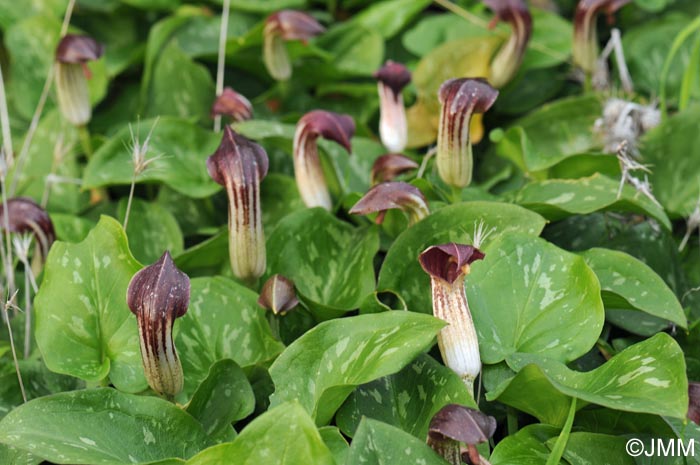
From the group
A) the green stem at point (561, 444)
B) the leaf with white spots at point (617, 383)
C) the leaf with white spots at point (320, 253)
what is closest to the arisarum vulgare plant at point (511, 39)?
the leaf with white spots at point (320, 253)

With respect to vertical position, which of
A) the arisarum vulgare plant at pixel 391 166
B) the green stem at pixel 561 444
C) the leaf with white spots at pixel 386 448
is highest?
the arisarum vulgare plant at pixel 391 166

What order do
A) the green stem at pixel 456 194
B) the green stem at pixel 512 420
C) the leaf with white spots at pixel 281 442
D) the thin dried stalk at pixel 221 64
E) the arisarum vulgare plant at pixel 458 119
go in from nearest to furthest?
the leaf with white spots at pixel 281 442
the green stem at pixel 512 420
the arisarum vulgare plant at pixel 458 119
the green stem at pixel 456 194
the thin dried stalk at pixel 221 64

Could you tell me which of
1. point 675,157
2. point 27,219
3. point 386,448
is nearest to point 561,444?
point 386,448

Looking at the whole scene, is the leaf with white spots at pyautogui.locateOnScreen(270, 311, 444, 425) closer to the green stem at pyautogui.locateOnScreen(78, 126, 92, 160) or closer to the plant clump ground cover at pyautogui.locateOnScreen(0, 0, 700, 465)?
the plant clump ground cover at pyautogui.locateOnScreen(0, 0, 700, 465)

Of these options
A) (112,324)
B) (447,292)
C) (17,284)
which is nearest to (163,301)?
(112,324)

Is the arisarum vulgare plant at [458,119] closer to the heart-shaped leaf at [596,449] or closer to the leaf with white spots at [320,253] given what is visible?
the leaf with white spots at [320,253]

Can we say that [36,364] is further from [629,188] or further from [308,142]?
[629,188]
